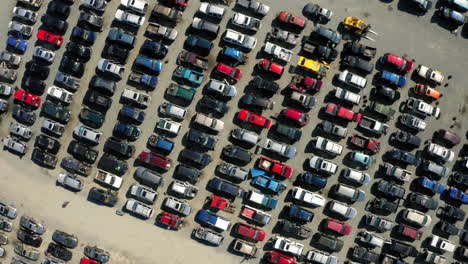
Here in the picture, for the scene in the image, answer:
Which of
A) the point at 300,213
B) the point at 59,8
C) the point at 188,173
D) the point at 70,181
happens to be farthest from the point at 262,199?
the point at 59,8

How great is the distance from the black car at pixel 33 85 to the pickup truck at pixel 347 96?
34.8m

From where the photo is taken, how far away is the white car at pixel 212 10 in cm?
4469

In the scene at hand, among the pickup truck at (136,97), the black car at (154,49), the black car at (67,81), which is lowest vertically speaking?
the black car at (67,81)

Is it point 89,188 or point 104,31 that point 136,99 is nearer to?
point 104,31

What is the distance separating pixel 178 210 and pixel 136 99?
45.3 feet

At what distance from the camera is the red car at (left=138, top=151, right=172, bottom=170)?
45062mm

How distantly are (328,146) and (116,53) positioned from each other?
27.0 m

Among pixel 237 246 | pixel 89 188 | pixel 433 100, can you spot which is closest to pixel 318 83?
pixel 433 100

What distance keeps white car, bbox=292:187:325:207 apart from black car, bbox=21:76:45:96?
106 ft

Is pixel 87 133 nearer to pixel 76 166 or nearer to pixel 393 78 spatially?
Result: pixel 76 166

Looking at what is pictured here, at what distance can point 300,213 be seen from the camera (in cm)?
4488

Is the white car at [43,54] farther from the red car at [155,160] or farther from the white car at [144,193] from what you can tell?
the white car at [144,193]

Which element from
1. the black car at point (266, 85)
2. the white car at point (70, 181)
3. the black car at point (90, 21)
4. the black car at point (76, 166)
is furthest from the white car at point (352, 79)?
the white car at point (70, 181)

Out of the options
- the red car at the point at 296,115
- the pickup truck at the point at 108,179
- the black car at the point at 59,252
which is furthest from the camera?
the black car at the point at 59,252
